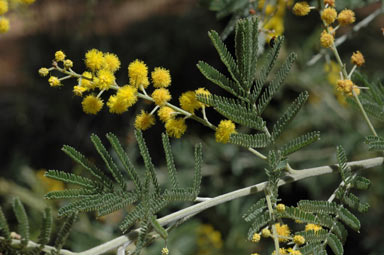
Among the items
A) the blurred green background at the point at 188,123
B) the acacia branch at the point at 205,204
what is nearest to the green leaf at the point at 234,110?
the acacia branch at the point at 205,204

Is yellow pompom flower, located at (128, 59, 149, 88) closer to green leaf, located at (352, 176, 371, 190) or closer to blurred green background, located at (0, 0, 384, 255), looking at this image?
green leaf, located at (352, 176, 371, 190)

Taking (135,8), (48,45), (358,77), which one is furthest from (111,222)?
(135,8)

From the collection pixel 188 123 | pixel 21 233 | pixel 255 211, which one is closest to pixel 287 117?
pixel 255 211

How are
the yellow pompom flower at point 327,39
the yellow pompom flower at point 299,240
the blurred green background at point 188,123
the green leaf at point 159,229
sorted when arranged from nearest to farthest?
the green leaf at point 159,229, the yellow pompom flower at point 299,240, the yellow pompom flower at point 327,39, the blurred green background at point 188,123

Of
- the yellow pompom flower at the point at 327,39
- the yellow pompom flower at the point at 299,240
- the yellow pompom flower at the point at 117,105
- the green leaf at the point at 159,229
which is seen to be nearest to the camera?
the green leaf at the point at 159,229

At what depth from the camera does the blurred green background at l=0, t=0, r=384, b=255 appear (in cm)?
340

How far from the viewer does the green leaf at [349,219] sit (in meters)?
1.48

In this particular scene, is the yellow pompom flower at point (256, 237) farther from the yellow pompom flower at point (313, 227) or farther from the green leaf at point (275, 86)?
the green leaf at point (275, 86)

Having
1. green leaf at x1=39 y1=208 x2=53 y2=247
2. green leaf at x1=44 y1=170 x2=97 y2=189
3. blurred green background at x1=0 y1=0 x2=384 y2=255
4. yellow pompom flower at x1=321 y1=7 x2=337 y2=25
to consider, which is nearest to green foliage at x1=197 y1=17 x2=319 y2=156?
yellow pompom flower at x1=321 y1=7 x2=337 y2=25

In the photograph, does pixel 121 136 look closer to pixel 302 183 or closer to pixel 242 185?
pixel 242 185

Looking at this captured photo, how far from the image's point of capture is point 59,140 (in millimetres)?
5297

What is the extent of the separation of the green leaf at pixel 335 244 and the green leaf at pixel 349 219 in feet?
0.23

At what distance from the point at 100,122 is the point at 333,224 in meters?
3.92

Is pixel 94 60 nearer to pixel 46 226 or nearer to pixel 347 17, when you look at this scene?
pixel 46 226
